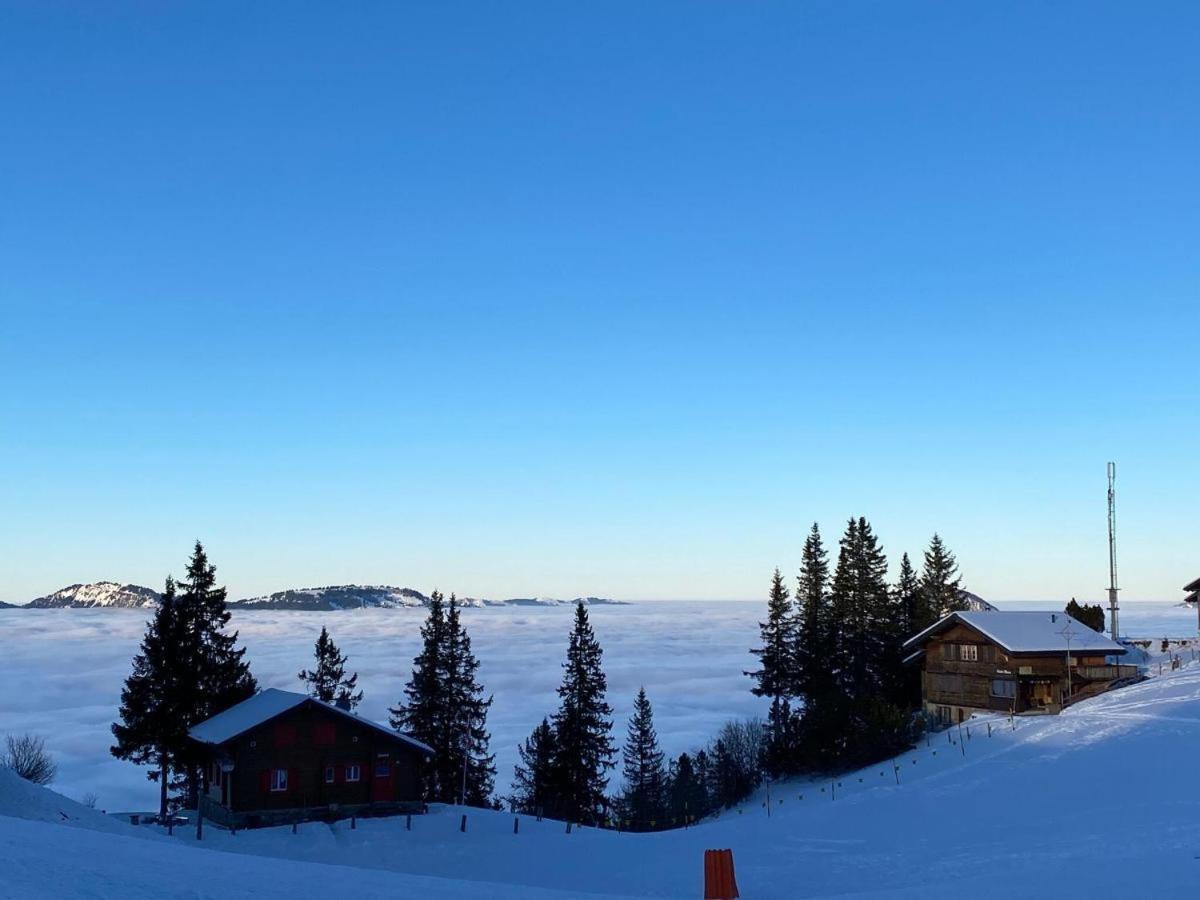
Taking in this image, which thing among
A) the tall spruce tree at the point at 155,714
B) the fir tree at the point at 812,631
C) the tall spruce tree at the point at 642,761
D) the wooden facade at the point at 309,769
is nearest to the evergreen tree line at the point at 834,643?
the fir tree at the point at 812,631

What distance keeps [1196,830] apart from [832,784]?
34865mm

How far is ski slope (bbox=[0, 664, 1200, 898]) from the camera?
60.4 feet

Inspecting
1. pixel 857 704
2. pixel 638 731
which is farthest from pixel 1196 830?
pixel 638 731

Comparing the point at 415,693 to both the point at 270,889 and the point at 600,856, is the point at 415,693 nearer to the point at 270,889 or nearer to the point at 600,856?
the point at 600,856

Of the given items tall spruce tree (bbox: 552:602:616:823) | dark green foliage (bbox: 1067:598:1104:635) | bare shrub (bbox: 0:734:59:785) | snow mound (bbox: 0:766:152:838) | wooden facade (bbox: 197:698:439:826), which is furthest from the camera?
dark green foliage (bbox: 1067:598:1104:635)

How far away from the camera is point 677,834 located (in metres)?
42.7

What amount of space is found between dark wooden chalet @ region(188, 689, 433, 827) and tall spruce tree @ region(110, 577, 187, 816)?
321 cm

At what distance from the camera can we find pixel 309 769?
161 feet

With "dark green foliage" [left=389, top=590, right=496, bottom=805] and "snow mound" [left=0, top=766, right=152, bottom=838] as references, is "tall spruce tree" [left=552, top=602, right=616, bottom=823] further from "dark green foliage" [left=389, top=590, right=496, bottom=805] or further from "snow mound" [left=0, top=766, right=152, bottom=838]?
"snow mound" [left=0, top=766, right=152, bottom=838]

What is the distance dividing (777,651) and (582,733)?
2008 cm

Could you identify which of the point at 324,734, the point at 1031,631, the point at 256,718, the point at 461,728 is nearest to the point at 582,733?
the point at 461,728

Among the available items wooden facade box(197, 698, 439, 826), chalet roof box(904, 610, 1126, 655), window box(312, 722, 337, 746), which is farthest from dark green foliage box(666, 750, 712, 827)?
window box(312, 722, 337, 746)

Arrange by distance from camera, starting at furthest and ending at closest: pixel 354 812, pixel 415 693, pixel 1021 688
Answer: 1. pixel 415 693
2. pixel 1021 688
3. pixel 354 812

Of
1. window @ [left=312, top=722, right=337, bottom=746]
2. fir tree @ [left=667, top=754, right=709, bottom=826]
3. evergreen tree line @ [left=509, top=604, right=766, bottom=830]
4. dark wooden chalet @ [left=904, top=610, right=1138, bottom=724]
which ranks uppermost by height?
dark wooden chalet @ [left=904, top=610, right=1138, bottom=724]
